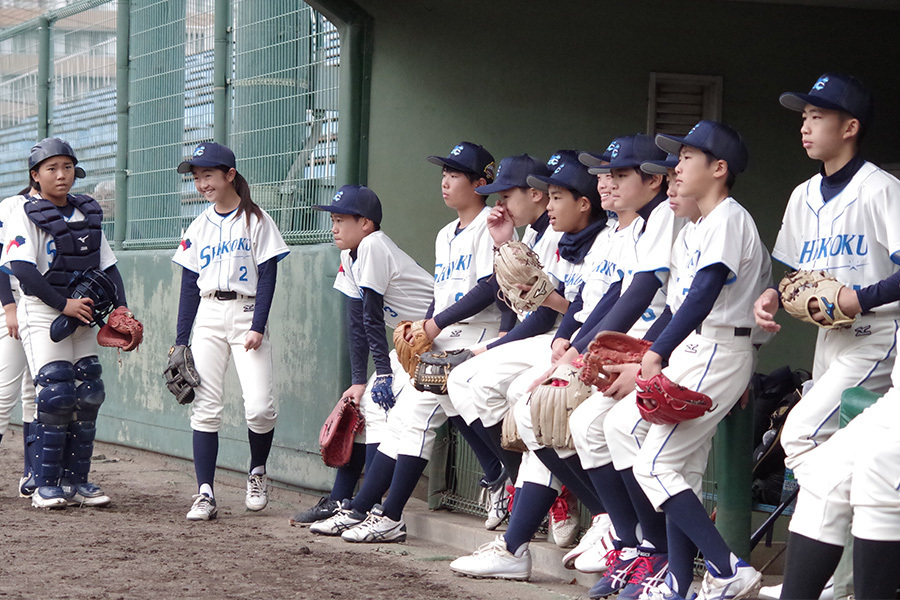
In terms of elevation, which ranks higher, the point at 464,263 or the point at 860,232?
the point at 860,232

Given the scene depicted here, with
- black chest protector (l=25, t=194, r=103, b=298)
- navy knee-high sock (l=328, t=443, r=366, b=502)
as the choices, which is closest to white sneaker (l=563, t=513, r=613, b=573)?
navy knee-high sock (l=328, t=443, r=366, b=502)

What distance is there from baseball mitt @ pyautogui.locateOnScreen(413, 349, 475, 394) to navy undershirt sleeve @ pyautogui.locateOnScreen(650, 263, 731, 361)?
1459 millimetres

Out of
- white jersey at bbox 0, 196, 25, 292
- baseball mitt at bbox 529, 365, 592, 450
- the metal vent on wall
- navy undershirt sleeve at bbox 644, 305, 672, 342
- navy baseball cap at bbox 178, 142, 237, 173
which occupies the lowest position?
baseball mitt at bbox 529, 365, 592, 450

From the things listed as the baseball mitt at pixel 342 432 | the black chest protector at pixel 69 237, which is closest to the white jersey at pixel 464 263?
the baseball mitt at pixel 342 432

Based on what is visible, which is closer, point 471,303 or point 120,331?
point 471,303

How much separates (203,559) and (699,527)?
223cm

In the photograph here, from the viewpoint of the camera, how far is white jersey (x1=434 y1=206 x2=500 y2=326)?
17.3 feet

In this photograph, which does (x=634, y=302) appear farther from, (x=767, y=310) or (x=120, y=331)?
(x=120, y=331)

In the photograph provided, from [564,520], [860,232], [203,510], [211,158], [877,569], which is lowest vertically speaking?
[203,510]

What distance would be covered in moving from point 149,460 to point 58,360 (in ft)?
7.56

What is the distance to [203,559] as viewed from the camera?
4836 millimetres

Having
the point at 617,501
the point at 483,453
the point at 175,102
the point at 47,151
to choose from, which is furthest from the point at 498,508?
the point at 175,102

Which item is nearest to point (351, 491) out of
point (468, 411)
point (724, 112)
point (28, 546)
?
point (468, 411)

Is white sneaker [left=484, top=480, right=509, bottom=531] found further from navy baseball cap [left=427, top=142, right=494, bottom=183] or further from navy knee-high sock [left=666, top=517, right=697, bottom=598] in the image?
navy knee-high sock [left=666, top=517, right=697, bottom=598]
